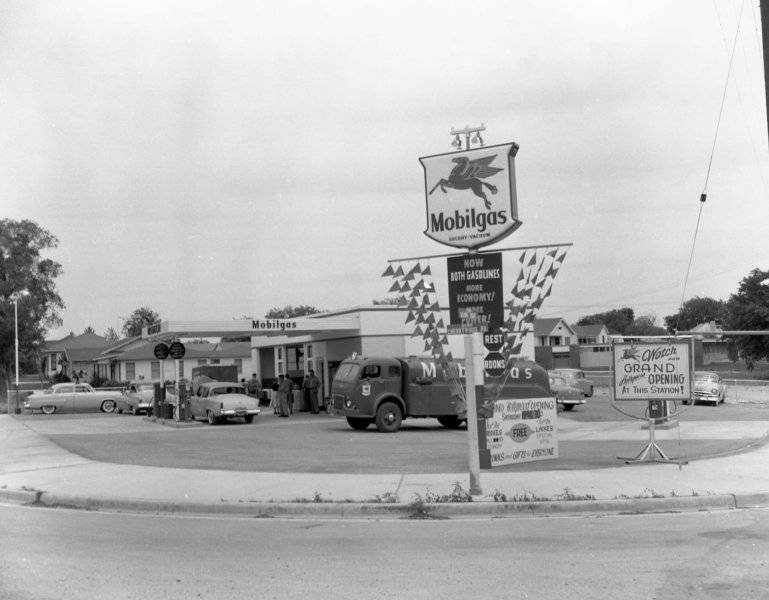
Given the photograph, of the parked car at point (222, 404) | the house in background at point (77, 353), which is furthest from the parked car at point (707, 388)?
the house in background at point (77, 353)

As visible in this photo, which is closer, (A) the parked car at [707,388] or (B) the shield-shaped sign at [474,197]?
(B) the shield-shaped sign at [474,197]

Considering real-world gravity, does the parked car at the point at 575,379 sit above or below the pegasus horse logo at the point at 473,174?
below

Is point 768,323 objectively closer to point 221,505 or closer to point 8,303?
point 8,303

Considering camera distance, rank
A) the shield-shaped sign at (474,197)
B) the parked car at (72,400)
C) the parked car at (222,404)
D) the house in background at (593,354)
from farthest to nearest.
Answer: the house in background at (593,354)
the parked car at (72,400)
the parked car at (222,404)
the shield-shaped sign at (474,197)

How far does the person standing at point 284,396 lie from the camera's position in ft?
112

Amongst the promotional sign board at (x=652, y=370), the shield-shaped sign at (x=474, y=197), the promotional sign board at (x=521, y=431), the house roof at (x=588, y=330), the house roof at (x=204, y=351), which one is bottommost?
the promotional sign board at (x=521, y=431)

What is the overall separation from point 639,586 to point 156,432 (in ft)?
71.6

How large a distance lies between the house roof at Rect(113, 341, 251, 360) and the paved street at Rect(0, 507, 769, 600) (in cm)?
6356

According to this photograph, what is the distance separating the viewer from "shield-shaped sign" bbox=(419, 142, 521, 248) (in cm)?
1333

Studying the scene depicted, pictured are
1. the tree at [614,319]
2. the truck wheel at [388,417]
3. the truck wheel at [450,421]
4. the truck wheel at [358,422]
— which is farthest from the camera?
the tree at [614,319]

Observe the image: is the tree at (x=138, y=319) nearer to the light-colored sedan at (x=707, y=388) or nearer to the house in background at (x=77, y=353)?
the house in background at (x=77, y=353)

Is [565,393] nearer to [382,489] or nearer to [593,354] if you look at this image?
[382,489]

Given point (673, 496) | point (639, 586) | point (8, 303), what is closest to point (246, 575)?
point (639, 586)

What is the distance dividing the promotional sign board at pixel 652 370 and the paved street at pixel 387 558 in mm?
4683
